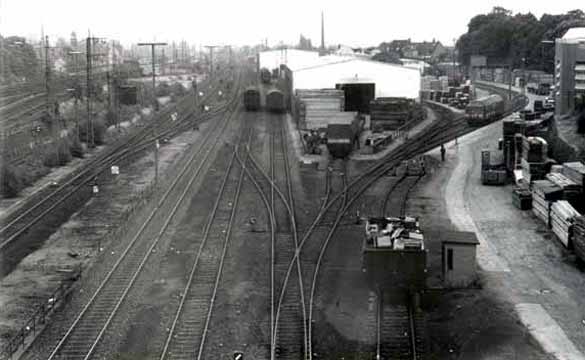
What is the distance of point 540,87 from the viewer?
6078 centimetres

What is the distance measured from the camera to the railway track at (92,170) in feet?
70.2

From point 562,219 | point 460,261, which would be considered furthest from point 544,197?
point 460,261

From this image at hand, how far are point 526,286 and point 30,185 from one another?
18.6 m

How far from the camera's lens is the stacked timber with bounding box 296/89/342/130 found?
132 ft

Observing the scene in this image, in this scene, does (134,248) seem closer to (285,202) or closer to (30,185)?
(285,202)

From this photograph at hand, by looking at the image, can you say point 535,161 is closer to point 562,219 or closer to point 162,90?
point 562,219

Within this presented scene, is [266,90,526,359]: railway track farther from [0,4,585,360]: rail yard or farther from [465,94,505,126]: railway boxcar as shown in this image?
[465,94,505,126]: railway boxcar

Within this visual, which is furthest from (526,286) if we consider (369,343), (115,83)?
(115,83)

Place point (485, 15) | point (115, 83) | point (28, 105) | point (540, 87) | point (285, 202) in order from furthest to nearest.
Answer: point (485, 15) → point (540, 87) → point (115, 83) → point (28, 105) → point (285, 202)

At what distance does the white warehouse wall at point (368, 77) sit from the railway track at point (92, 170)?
7703mm

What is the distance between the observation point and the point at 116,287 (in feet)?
52.5

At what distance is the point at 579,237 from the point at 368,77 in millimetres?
30824

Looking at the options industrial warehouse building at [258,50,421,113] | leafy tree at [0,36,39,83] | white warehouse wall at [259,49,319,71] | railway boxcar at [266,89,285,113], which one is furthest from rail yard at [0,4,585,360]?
white warehouse wall at [259,49,319,71]

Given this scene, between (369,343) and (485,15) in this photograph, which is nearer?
(369,343)
